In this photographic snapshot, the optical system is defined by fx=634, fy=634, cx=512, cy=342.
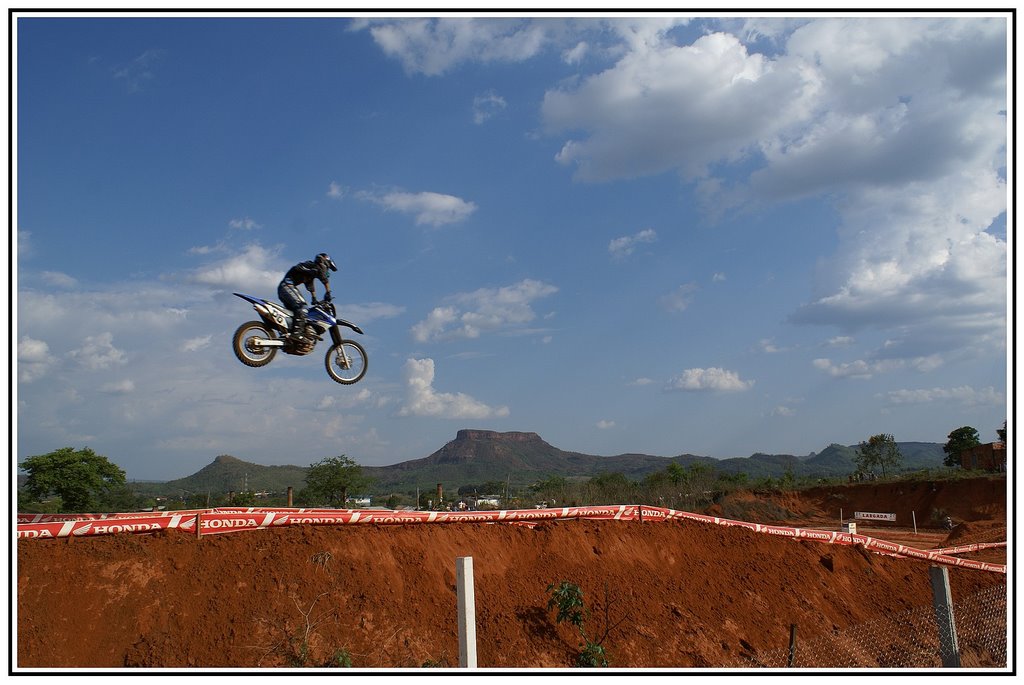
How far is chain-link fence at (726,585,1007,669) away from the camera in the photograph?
1277cm

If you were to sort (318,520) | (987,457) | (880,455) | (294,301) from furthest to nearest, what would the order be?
(880,455), (987,457), (318,520), (294,301)

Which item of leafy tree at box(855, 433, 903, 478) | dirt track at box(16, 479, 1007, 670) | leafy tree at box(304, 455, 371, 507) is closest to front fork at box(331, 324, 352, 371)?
dirt track at box(16, 479, 1007, 670)

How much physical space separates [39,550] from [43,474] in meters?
27.5

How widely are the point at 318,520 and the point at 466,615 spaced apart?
878 cm

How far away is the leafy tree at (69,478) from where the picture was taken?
3253 cm

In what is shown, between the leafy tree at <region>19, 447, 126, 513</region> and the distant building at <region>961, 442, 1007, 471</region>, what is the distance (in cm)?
6258

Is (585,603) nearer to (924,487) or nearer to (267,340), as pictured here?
(267,340)

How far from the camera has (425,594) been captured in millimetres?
12375

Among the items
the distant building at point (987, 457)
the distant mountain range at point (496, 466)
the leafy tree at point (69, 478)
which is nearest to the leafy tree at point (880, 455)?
the distant building at point (987, 457)

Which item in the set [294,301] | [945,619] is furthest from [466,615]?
[294,301]

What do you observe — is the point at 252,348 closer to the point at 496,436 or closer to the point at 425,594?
the point at 425,594

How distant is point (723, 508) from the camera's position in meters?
44.2

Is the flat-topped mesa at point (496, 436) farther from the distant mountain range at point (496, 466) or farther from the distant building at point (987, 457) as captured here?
the distant building at point (987, 457)

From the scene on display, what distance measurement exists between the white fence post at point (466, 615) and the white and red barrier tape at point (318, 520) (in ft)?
27.7
